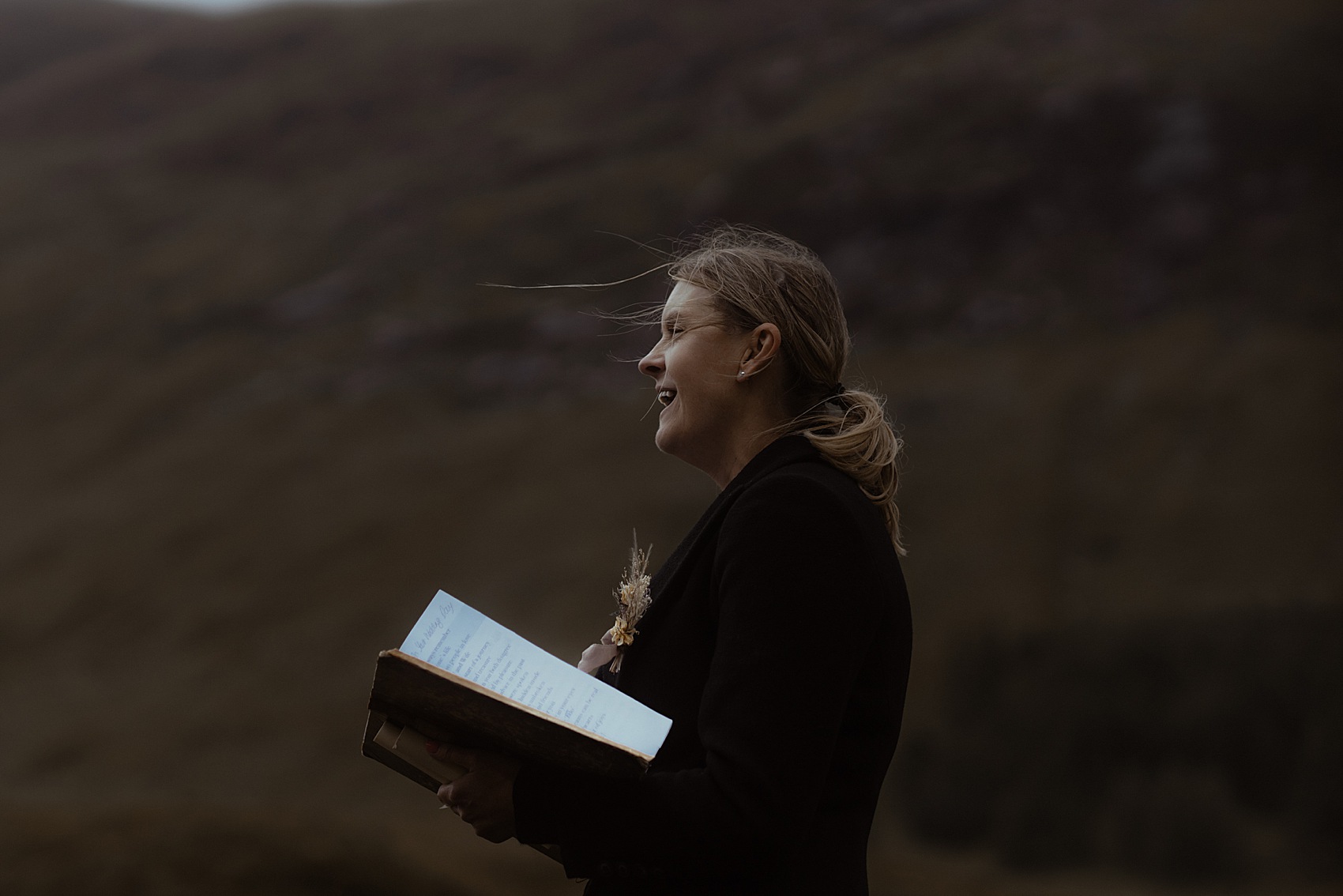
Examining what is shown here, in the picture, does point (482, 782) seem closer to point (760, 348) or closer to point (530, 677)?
point (530, 677)

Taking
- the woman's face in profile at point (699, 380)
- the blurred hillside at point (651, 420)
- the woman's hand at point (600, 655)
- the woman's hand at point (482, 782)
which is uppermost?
the woman's face in profile at point (699, 380)

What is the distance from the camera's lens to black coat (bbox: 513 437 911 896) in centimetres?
114

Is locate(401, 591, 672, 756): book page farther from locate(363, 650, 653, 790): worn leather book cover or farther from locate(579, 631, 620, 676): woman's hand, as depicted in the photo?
locate(579, 631, 620, 676): woman's hand

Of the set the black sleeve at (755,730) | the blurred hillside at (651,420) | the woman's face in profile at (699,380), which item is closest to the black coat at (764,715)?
the black sleeve at (755,730)

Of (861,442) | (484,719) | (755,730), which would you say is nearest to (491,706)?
(484,719)

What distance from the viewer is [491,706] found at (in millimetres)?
1128

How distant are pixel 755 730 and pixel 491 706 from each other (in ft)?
0.77

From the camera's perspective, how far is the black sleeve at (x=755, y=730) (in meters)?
1.14

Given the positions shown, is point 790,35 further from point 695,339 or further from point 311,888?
point 695,339

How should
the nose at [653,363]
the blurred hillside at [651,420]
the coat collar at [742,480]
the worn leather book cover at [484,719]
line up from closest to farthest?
1. the worn leather book cover at [484,719]
2. the coat collar at [742,480]
3. the nose at [653,363]
4. the blurred hillside at [651,420]

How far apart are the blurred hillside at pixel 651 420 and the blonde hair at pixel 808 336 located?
20.4 ft

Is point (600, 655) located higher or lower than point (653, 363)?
lower

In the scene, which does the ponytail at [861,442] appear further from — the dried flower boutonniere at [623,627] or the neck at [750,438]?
the dried flower boutonniere at [623,627]

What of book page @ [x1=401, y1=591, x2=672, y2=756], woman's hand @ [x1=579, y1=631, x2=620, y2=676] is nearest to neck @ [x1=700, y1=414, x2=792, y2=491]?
woman's hand @ [x1=579, y1=631, x2=620, y2=676]
